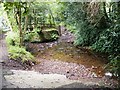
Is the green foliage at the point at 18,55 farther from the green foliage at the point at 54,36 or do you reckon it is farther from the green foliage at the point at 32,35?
the green foliage at the point at 54,36

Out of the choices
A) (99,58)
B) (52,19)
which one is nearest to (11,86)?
(99,58)

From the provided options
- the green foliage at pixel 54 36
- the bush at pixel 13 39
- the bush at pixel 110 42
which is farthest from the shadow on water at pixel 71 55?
the green foliage at pixel 54 36

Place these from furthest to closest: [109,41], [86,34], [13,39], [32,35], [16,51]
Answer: [32,35] → [86,34] → [13,39] → [109,41] → [16,51]

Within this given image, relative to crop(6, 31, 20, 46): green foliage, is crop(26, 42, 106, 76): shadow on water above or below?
below

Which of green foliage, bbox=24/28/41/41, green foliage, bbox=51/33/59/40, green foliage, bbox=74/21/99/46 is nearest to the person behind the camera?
green foliage, bbox=74/21/99/46

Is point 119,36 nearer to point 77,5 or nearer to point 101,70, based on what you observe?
point 101,70

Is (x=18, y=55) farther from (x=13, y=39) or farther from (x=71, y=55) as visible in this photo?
(x=71, y=55)

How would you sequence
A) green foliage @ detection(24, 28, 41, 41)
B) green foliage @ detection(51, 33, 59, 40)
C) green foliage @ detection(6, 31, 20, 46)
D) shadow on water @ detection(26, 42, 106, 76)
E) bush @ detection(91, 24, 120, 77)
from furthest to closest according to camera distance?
green foliage @ detection(51, 33, 59, 40)
green foliage @ detection(24, 28, 41, 41)
green foliage @ detection(6, 31, 20, 46)
shadow on water @ detection(26, 42, 106, 76)
bush @ detection(91, 24, 120, 77)

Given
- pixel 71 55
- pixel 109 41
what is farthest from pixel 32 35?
pixel 109 41

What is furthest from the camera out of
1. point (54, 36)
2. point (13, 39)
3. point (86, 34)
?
point (54, 36)

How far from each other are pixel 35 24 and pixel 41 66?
2446mm

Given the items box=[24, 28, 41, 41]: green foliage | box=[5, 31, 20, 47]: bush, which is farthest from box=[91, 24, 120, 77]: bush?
box=[24, 28, 41, 41]: green foliage

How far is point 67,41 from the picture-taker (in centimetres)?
586

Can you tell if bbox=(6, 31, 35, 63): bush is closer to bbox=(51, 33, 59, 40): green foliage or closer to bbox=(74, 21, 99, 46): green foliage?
bbox=(74, 21, 99, 46): green foliage
